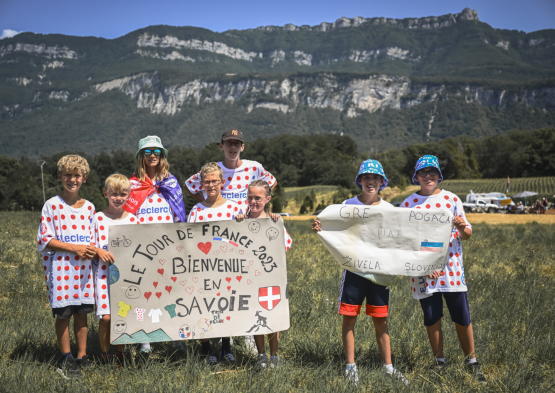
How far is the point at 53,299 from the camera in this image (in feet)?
13.1

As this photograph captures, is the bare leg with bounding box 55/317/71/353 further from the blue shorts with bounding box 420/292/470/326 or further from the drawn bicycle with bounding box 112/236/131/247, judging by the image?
the blue shorts with bounding box 420/292/470/326

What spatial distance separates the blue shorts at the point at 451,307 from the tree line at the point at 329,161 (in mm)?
79350

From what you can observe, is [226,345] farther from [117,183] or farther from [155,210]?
[117,183]

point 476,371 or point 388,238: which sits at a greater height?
point 388,238

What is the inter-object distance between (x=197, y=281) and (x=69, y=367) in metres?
1.42

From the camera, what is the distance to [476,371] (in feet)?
13.4

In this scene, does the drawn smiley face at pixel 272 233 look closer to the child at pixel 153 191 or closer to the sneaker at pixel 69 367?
the child at pixel 153 191

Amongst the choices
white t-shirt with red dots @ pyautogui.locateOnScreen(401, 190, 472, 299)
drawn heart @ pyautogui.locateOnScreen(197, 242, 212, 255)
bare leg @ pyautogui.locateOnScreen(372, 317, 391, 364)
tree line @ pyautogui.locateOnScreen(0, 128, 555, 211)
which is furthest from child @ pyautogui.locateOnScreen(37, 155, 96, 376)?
tree line @ pyautogui.locateOnScreen(0, 128, 555, 211)

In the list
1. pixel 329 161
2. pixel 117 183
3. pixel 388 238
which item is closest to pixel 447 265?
pixel 388 238

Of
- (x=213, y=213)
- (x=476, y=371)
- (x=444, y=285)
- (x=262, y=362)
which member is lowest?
(x=476, y=371)

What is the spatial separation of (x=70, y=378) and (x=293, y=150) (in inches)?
4732

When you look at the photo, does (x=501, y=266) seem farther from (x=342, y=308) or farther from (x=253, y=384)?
(x=253, y=384)

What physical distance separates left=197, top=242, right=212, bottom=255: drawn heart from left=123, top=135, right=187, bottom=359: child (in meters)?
0.64

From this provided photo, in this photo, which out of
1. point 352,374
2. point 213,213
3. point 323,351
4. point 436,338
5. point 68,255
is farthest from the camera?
point 323,351
